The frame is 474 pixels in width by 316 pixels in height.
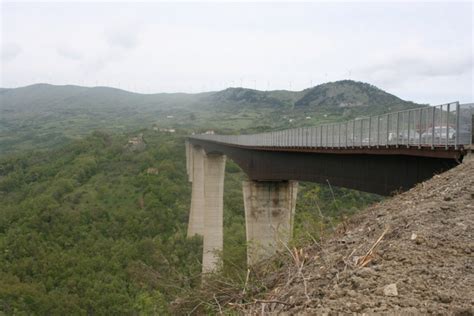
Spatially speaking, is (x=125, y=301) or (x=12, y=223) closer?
(x=125, y=301)

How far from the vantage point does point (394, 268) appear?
621cm

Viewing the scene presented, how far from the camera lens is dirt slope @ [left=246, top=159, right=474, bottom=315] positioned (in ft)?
17.9

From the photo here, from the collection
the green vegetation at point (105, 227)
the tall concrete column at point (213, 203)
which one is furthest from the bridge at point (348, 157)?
the tall concrete column at point (213, 203)

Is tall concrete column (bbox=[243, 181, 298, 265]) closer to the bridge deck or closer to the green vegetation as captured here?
the green vegetation

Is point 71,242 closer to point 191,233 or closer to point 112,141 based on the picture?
point 191,233

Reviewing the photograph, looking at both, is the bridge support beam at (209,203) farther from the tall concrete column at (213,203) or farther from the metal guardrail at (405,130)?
the metal guardrail at (405,130)

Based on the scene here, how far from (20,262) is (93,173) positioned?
131 ft

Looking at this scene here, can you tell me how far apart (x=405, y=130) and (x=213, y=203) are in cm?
3522

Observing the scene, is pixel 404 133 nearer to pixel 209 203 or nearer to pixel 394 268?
pixel 394 268

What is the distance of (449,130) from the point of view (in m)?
11.7

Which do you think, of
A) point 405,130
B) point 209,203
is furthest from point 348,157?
point 209,203

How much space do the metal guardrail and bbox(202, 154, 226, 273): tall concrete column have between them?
25405 mm

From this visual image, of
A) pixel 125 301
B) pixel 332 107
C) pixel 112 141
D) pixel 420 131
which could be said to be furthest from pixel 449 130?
pixel 332 107

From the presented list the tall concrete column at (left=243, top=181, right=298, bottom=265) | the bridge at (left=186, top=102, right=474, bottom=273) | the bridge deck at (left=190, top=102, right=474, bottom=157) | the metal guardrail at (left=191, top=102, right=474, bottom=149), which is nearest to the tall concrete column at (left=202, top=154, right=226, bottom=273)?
the bridge at (left=186, top=102, right=474, bottom=273)
